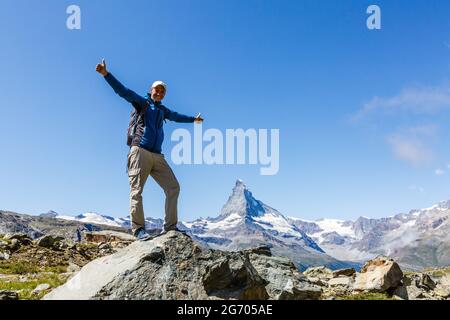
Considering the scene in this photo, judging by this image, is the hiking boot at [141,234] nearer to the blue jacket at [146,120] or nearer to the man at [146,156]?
the man at [146,156]

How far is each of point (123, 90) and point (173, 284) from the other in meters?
5.69

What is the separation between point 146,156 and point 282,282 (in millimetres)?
5422

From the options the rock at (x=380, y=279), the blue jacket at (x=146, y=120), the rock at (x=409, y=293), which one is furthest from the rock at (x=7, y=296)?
the rock at (x=409, y=293)

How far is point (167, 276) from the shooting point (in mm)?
9305

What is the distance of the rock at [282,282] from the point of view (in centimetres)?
1151

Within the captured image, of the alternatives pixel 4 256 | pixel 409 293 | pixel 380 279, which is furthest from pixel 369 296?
pixel 4 256

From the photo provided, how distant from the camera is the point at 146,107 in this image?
39.7 ft

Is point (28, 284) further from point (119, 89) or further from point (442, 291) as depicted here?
point (442, 291)

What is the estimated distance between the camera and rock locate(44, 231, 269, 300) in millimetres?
8898

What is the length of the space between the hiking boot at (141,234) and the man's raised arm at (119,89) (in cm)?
361
